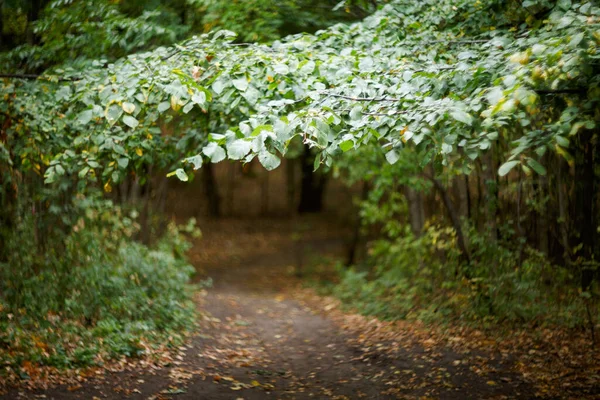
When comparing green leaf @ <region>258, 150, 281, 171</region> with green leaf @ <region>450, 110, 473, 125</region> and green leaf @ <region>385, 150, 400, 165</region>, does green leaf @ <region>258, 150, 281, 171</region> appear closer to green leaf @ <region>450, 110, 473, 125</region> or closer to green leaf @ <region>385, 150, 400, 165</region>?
green leaf @ <region>385, 150, 400, 165</region>

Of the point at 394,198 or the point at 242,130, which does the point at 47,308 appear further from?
the point at 394,198

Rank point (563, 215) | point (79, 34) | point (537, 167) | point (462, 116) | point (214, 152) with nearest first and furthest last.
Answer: point (537, 167) → point (462, 116) → point (214, 152) → point (79, 34) → point (563, 215)

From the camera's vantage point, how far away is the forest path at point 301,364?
233 inches

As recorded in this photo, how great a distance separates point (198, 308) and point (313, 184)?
16.9 metres

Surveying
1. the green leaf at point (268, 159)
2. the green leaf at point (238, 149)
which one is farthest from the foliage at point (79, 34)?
the green leaf at point (268, 159)

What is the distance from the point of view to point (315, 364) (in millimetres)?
7293

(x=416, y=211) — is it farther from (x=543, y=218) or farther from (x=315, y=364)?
(x=315, y=364)

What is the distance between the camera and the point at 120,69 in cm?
573

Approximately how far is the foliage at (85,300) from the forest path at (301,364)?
0.56 metres

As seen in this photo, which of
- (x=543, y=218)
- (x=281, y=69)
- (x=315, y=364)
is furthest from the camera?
(x=543, y=218)

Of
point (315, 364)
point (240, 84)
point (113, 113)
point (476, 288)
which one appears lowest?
point (315, 364)

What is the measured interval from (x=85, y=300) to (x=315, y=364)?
338cm

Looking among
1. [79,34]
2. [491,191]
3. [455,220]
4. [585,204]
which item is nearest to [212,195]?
[455,220]

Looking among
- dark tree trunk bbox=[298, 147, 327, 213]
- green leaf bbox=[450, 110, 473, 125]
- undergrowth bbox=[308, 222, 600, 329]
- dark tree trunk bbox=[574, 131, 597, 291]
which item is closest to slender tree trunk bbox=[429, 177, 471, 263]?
undergrowth bbox=[308, 222, 600, 329]
